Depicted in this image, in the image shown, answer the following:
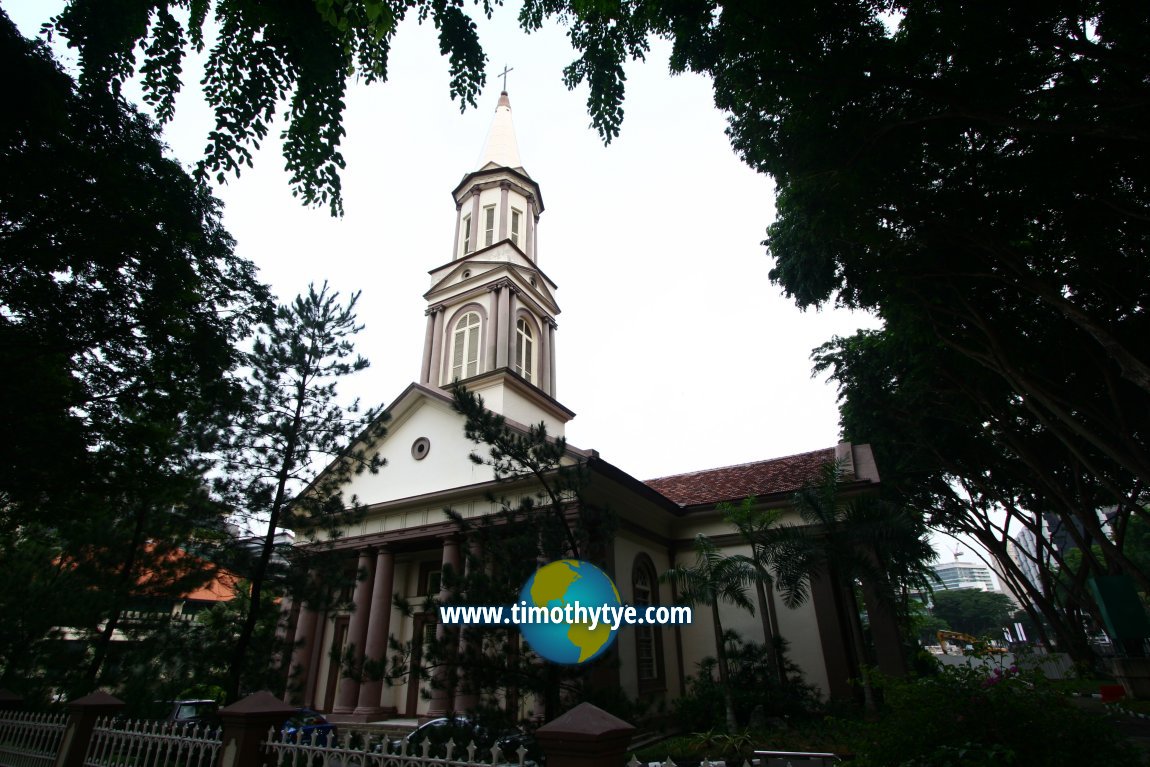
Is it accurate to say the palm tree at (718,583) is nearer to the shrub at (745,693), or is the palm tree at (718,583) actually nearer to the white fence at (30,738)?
the shrub at (745,693)

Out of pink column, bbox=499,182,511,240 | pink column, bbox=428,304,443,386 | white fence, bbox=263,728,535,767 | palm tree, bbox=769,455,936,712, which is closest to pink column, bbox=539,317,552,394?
pink column, bbox=428,304,443,386

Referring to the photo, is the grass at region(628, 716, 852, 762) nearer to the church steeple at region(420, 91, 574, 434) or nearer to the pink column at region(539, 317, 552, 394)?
the church steeple at region(420, 91, 574, 434)

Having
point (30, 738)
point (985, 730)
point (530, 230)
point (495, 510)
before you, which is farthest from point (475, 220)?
point (985, 730)

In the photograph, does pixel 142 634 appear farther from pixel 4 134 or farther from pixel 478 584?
pixel 4 134

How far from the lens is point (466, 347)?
20672mm

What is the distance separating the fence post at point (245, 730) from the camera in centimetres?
549

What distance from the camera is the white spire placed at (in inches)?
1000

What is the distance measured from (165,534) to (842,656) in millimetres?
15320

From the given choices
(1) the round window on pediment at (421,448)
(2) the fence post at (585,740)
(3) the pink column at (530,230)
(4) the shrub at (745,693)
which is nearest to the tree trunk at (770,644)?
(4) the shrub at (745,693)

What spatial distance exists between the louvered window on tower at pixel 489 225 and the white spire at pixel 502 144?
2.25 m

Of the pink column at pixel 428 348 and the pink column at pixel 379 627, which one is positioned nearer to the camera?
the pink column at pixel 379 627

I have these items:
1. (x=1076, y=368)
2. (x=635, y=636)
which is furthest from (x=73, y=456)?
(x=1076, y=368)

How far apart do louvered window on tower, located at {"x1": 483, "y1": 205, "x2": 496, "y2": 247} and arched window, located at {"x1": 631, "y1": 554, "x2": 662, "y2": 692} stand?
1412 centimetres

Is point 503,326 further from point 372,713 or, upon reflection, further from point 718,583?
point 372,713
